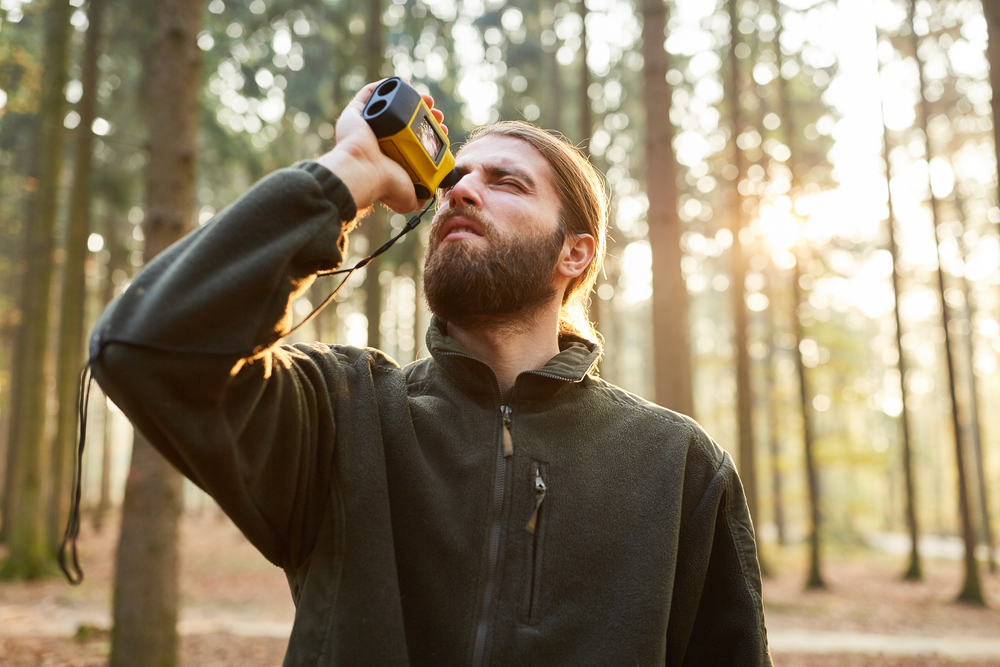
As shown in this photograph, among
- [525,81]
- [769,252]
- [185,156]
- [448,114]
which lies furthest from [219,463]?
[769,252]

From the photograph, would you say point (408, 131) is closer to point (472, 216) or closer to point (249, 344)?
point (472, 216)

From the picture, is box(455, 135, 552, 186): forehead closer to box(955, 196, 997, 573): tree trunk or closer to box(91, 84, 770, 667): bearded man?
box(91, 84, 770, 667): bearded man

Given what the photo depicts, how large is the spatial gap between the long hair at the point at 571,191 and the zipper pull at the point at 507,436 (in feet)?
2.04

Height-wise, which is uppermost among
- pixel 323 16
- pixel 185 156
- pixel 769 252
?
pixel 323 16

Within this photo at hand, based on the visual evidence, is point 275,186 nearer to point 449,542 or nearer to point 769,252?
point 449,542

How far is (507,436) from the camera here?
191 centimetres

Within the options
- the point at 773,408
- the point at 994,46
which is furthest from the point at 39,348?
the point at 773,408

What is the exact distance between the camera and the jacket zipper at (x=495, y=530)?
5.43 ft

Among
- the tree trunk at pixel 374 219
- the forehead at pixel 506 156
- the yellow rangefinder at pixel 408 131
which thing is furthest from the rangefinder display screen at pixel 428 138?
the tree trunk at pixel 374 219

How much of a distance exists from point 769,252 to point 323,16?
37.5ft

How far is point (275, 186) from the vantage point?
146 cm

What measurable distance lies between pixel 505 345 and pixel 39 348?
11.4 metres

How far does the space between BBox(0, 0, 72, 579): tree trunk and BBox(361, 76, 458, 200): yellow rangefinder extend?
→ 11.3 m

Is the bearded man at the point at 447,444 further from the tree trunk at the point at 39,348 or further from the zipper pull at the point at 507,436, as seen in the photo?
the tree trunk at the point at 39,348
